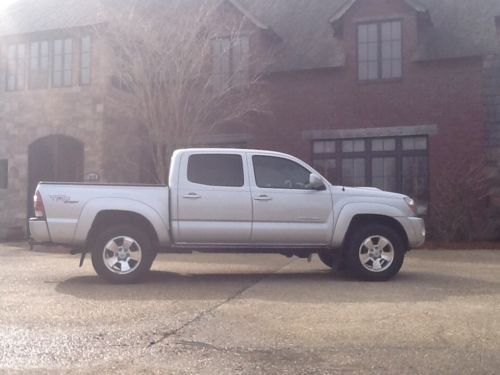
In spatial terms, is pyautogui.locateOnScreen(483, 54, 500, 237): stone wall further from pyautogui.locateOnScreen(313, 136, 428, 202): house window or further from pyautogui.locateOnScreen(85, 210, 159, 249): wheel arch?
pyautogui.locateOnScreen(85, 210, 159, 249): wheel arch

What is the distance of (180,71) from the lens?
47.8 ft

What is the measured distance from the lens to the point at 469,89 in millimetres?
15539

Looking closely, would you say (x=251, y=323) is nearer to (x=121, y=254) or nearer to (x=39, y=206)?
(x=121, y=254)

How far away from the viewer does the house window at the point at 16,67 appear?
17.5 m

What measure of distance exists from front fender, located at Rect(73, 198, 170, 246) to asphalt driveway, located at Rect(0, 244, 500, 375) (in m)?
0.69

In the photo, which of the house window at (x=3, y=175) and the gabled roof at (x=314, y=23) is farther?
the house window at (x=3, y=175)

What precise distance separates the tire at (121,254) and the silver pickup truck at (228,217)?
13 mm

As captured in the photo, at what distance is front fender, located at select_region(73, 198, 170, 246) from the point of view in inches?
310

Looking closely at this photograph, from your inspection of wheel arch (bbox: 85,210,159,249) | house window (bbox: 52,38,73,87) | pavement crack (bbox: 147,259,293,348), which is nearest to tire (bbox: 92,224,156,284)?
wheel arch (bbox: 85,210,159,249)

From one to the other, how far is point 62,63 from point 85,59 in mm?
775

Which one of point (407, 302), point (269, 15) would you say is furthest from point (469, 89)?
point (407, 302)

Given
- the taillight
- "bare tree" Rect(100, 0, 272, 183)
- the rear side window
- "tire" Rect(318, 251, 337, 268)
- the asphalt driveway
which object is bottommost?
the asphalt driveway

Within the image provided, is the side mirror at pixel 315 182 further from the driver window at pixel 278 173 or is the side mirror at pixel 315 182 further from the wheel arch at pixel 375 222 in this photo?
the wheel arch at pixel 375 222

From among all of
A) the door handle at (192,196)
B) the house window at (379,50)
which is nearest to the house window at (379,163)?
the house window at (379,50)
